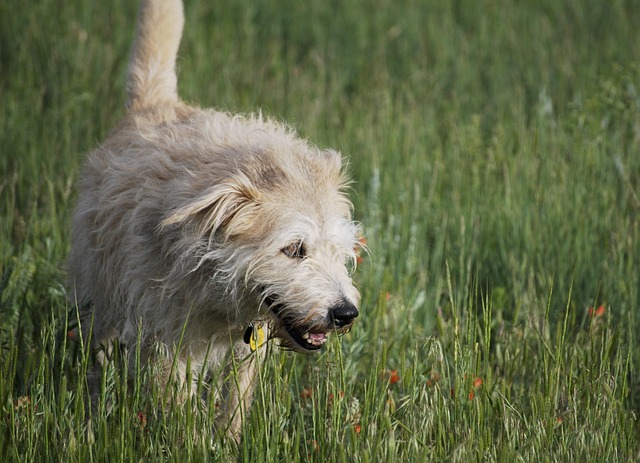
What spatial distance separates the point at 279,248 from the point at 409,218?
6.08ft

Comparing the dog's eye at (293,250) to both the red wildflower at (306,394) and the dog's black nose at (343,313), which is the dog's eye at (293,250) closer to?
the dog's black nose at (343,313)

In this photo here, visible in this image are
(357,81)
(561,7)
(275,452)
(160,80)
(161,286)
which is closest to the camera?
(275,452)

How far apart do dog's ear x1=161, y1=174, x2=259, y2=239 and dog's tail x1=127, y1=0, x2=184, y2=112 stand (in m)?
1.31

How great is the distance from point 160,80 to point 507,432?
242cm

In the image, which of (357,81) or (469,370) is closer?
(469,370)

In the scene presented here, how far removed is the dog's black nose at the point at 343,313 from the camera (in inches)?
120

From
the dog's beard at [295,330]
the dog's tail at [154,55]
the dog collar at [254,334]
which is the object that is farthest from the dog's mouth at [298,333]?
the dog's tail at [154,55]

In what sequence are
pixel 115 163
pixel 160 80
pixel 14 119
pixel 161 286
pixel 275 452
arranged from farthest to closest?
pixel 14 119 < pixel 160 80 < pixel 115 163 < pixel 161 286 < pixel 275 452

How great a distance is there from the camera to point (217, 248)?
322 cm

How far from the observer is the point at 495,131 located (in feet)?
19.0

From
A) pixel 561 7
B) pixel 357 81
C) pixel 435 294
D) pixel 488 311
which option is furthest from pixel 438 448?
pixel 561 7

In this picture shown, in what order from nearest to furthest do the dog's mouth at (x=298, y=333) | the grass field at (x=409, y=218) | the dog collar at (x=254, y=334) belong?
the grass field at (x=409, y=218)
the dog's mouth at (x=298, y=333)
the dog collar at (x=254, y=334)

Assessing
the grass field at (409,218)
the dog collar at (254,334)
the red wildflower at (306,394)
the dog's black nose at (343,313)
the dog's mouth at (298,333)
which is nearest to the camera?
the grass field at (409,218)

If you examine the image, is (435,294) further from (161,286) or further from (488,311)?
(161,286)
